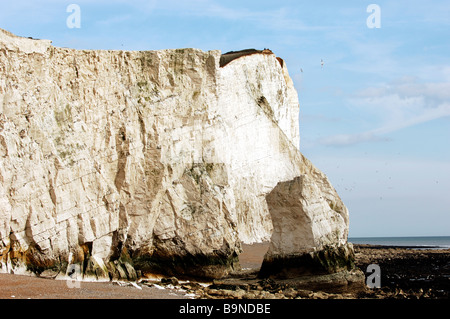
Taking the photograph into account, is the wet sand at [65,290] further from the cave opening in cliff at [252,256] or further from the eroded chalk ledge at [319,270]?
the cave opening in cliff at [252,256]

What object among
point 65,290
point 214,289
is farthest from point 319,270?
point 65,290

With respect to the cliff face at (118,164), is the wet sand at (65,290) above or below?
below

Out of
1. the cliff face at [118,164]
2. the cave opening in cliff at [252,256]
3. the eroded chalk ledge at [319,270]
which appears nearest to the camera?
the cliff face at [118,164]

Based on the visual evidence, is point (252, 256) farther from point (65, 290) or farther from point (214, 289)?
point (65, 290)

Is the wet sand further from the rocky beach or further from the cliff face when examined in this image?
the cliff face

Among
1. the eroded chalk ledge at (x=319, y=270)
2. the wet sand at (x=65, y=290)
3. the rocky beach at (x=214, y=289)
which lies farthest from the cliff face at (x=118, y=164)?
the wet sand at (x=65, y=290)

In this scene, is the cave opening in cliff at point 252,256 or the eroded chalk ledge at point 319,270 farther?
the cave opening in cliff at point 252,256

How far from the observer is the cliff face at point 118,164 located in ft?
56.0

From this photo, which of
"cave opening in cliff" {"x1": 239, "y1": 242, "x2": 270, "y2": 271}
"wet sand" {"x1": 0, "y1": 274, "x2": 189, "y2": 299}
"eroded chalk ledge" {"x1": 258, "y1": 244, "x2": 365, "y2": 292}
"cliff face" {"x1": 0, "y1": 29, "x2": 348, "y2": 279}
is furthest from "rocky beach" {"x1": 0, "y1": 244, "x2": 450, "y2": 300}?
"cliff face" {"x1": 0, "y1": 29, "x2": 348, "y2": 279}

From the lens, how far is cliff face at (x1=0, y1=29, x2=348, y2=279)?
17.1 m

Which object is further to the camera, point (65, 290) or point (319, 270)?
point (319, 270)

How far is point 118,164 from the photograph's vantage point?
20312 millimetres

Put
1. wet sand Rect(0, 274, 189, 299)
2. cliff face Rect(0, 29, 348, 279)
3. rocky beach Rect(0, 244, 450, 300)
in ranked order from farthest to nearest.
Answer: cliff face Rect(0, 29, 348, 279), rocky beach Rect(0, 244, 450, 300), wet sand Rect(0, 274, 189, 299)
